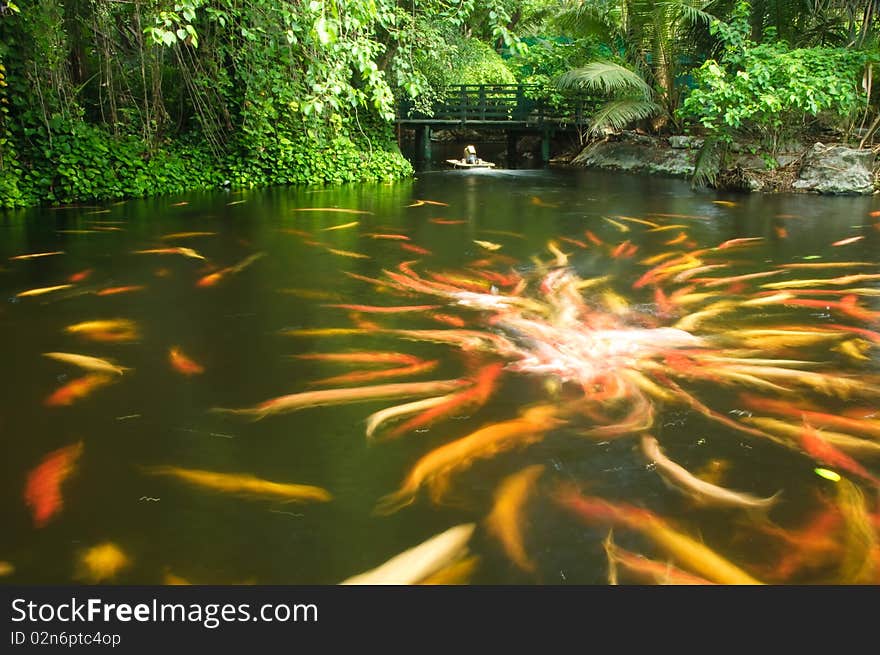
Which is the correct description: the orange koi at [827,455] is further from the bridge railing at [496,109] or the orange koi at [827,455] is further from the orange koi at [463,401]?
the bridge railing at [496,109]

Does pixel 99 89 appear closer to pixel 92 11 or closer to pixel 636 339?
pixel 92 11

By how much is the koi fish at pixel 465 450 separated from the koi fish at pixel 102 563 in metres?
0.65

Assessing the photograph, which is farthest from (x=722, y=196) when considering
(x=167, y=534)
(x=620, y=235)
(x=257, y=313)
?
(x=167, y=534)

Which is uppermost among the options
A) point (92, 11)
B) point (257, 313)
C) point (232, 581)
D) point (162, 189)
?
point (92, 11)

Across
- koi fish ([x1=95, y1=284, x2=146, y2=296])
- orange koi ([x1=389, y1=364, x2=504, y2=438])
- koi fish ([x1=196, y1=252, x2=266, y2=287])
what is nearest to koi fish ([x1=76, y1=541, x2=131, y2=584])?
orange koi ([x1=389, y1=364, x2=504, y2=438])

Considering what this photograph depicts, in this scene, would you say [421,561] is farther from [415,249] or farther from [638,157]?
[638,157]

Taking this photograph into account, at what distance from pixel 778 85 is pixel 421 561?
897 centimetres

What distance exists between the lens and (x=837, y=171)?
32.3ft

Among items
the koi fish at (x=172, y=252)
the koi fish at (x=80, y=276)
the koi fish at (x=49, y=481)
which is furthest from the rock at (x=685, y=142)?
the koi fish at (x=49, y=481)

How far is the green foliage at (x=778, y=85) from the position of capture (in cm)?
903

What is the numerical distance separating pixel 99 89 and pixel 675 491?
28.3ft

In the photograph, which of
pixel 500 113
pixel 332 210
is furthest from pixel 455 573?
pixel 500 113

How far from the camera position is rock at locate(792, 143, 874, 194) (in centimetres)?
972

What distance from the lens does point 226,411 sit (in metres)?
2.79
